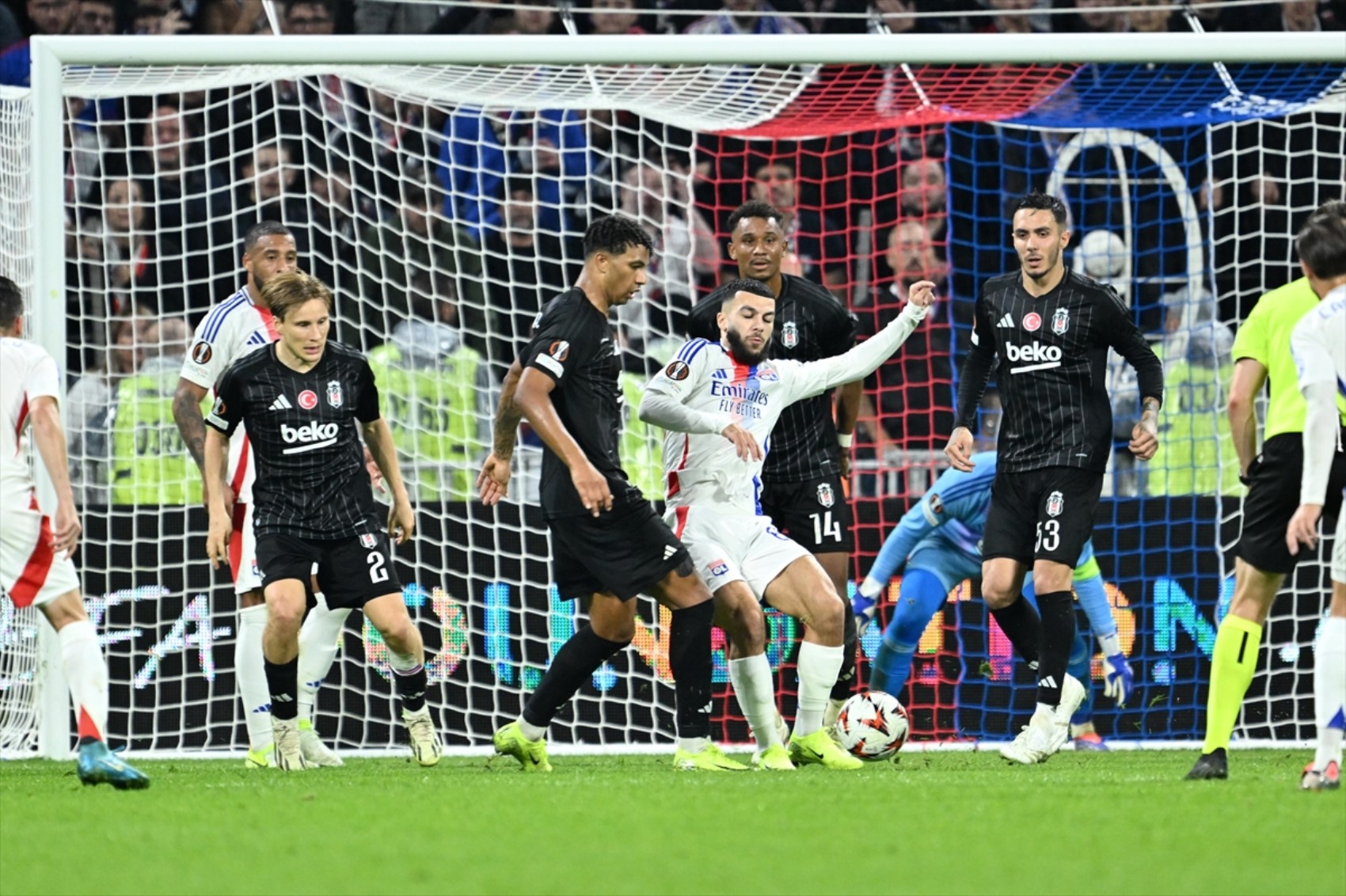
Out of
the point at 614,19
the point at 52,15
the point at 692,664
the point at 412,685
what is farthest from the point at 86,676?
the point at 52,15

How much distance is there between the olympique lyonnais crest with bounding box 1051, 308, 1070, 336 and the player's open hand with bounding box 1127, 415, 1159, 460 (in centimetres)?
45

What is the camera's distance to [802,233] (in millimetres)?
10461

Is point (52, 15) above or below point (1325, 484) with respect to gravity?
above

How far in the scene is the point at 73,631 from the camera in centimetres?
600

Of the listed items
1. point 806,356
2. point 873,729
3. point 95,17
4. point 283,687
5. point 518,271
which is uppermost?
point 95,17

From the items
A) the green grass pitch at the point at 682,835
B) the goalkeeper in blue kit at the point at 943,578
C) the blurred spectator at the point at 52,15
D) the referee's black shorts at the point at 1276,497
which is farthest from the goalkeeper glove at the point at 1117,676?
the blurred spectator at the point at 52,15

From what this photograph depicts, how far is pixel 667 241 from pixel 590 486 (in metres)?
4.77

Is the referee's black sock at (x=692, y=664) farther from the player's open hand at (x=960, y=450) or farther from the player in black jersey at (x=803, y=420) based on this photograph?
the player's open hand at (x=960, y=450)

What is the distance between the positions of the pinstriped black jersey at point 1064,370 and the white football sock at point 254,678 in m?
2.91

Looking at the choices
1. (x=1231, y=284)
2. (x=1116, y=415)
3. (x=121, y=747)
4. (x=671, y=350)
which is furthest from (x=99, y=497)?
(x=1231, y=284)

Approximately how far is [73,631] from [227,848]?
1.79 m

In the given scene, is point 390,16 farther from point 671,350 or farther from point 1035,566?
point 1035,566

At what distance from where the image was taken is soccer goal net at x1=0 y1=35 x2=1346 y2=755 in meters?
8.62

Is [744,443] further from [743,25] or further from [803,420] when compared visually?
[743,25]
